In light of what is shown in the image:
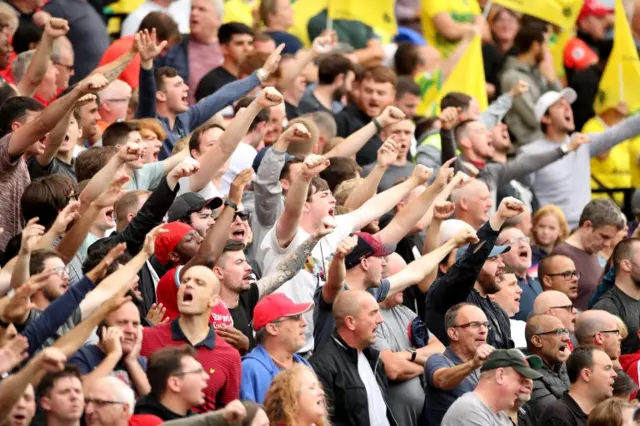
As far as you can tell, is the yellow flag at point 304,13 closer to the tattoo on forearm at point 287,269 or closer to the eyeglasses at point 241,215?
the eyeglasses at point 241,215

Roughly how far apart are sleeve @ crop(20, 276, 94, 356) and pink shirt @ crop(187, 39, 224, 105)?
20.2 feet

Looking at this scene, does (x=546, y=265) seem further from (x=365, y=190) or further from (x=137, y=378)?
(x=137, y=378)

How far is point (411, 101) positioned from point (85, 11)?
116 inches

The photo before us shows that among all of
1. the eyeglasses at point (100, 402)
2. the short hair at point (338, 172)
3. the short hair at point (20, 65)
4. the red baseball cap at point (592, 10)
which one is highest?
the eyeglasses at point (100, 402)

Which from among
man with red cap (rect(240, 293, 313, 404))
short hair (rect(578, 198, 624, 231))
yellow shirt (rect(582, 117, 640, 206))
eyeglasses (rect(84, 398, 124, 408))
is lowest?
yellow shirt (rect(582, 117, 640, 206))

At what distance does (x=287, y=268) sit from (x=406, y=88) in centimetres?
525

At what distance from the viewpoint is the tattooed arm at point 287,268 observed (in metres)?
9.32

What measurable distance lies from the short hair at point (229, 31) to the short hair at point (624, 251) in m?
3.74

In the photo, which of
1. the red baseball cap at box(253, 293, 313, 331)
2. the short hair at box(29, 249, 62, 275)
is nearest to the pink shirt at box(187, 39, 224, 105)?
the red baseball cap at box(253, 293, 313, 331)

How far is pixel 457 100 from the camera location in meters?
13.7

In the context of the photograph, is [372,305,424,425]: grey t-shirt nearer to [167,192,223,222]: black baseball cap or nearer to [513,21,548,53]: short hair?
[167,192,223,222]: black baseball cap

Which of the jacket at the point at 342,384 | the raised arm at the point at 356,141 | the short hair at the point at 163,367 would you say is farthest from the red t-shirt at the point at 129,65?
the short hair at the point at 163,367

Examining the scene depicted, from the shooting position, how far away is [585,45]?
1752 centimetres

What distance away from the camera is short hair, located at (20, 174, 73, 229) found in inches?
360
